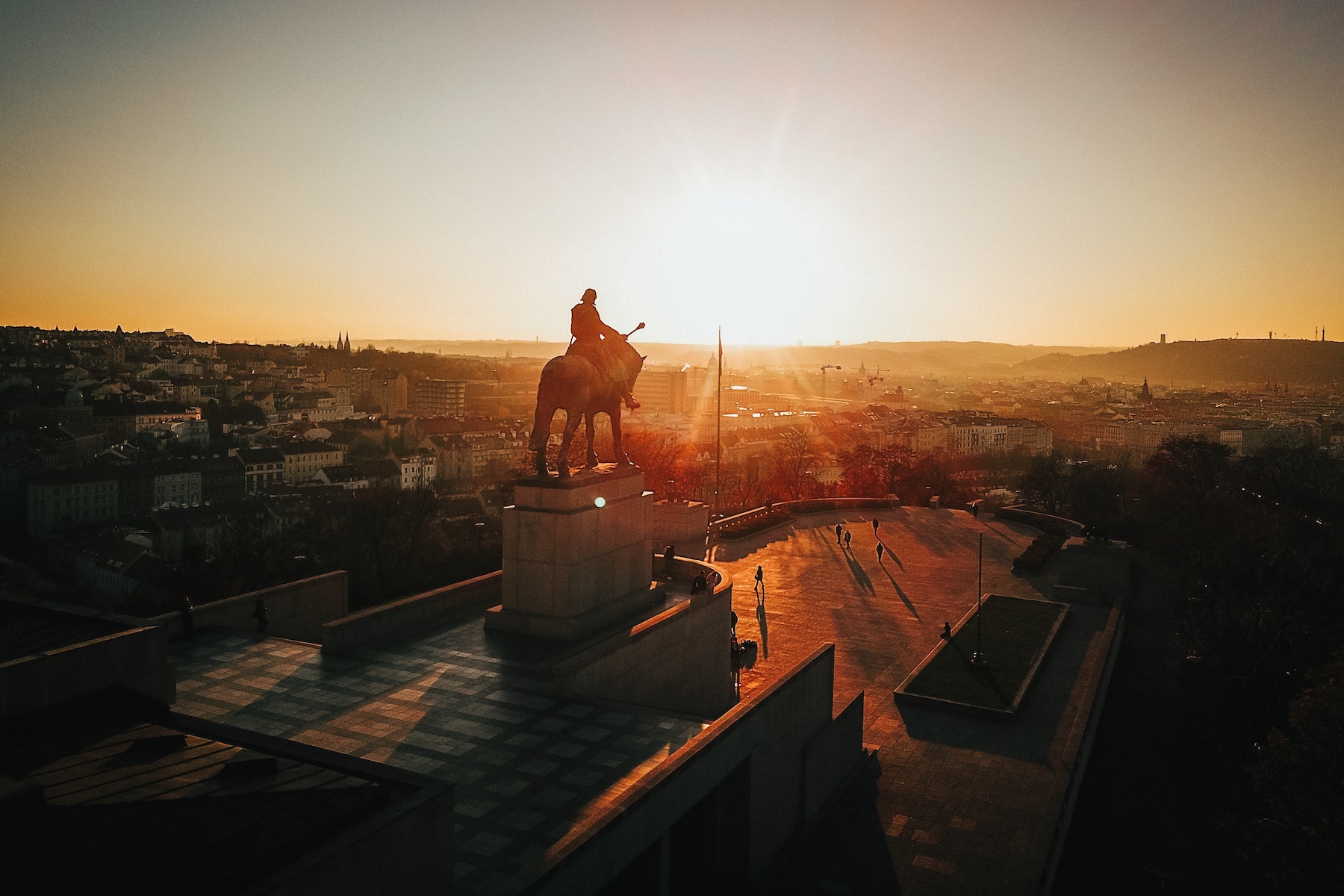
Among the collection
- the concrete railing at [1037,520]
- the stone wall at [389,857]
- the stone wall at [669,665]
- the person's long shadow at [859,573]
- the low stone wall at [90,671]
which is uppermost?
the low stone wall at [90,671]

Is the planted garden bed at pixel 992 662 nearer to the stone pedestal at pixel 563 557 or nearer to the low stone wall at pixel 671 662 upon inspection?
the low stone wall at pixel 671 662

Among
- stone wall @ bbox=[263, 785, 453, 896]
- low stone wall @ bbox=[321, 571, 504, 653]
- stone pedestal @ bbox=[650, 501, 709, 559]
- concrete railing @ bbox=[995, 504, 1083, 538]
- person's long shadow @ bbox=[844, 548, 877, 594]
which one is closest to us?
stone wall @ bbox=[263, 785, 453, 896]

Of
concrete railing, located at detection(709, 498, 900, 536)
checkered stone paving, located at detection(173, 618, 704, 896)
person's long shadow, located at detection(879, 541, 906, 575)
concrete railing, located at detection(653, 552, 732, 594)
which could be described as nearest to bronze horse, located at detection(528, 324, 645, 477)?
checkered stone paving, located at detection(173, 618, 704, 896)

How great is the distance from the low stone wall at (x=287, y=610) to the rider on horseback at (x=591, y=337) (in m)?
7.32

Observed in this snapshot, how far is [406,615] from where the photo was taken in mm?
15258

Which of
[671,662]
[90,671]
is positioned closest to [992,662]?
[671,662]

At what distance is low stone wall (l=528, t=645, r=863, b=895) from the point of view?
307 inches

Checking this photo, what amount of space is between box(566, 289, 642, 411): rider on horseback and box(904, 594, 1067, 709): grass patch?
930 centimetres

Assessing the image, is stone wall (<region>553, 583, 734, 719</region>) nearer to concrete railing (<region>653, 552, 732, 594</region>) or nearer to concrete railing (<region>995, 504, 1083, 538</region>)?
concrete railing (<region>653, 552, 732, 594</region>)

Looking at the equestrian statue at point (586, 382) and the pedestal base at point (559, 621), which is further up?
the equestrian statue at point (586, 382)

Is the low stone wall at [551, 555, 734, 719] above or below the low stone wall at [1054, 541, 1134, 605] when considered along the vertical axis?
above

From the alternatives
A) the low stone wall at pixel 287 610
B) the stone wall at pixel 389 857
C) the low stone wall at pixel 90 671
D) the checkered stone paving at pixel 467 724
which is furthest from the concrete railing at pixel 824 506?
the stone wall at pixel 389 857

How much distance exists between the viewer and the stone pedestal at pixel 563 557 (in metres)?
14.7

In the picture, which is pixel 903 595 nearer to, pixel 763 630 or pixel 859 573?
pixel 859 573
